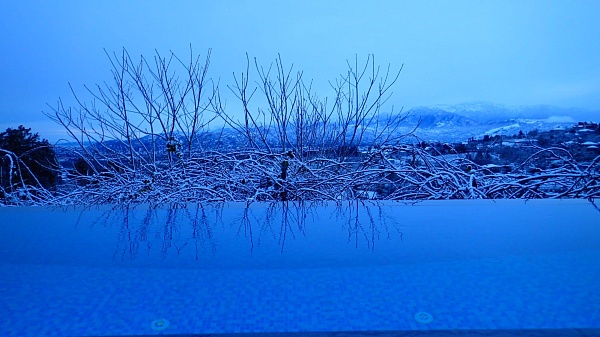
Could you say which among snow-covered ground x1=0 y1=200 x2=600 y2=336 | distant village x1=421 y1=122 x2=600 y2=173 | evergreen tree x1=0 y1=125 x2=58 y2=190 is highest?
evergreen tree x1=0 y1=125 x2=58 y2=190

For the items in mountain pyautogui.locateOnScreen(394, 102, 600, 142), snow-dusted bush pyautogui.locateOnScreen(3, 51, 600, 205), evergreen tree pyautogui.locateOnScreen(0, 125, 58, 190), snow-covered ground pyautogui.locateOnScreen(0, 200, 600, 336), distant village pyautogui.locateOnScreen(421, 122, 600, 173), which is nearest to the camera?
snow-covered ground pyautogui.locateOnScreen(0, 200, 600, 336)

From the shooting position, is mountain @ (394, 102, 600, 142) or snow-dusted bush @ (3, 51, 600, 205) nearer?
snow-dusted bush @ (3, 51, 600, 205)

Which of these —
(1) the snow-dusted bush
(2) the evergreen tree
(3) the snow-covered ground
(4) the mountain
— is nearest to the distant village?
(1) the snow-dusted bush

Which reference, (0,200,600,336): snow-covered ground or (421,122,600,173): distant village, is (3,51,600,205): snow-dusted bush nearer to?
(421,122,600,173): distant village

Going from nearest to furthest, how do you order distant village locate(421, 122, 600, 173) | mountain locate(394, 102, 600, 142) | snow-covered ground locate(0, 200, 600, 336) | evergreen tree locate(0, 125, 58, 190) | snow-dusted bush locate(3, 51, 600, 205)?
snow-covered ground locate(0, 200, 600, 336) < snow-dusted bush locate(3, 51, 600, 205) < distant village locate(421, 122, 600, 173) < evergreen tree locate(0, 125, 58, 190) < mountain locate(394, 102, 600, 142)

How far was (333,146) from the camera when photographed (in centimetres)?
516

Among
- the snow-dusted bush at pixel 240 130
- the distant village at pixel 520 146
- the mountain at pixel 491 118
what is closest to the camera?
the snow-dusted bush at pixel 240 130

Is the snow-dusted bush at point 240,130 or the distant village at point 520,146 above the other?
the snow-dusted bush at point 240,130

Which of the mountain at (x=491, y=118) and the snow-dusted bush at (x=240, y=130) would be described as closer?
the snow-dusted bush at (x=240, y=130)

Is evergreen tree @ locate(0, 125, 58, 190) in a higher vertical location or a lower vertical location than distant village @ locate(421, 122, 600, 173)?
higher

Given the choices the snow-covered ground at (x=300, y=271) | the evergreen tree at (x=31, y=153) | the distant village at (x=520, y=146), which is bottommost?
the snow-covered ground at (x=300, y=271)

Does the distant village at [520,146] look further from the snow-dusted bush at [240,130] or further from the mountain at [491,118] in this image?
the mountain at [491,118]

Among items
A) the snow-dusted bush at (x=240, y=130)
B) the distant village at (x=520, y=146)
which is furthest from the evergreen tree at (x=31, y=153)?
the distant village at (x=520, y=146)

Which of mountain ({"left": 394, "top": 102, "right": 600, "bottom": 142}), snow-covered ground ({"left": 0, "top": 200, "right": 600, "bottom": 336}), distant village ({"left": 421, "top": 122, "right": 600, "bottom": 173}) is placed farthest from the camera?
mountain ({"left": 394, "top": 102, "right": 600, "bottom": 142})
